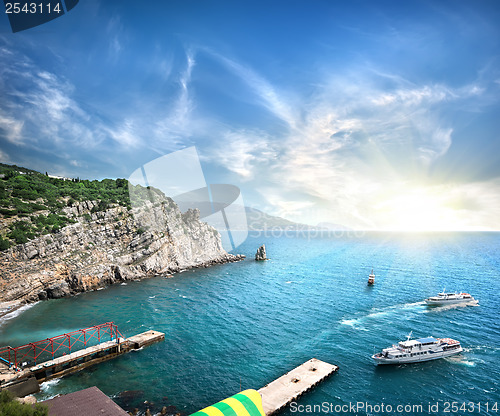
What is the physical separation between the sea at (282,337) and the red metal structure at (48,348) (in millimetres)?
3799

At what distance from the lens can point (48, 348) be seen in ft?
139

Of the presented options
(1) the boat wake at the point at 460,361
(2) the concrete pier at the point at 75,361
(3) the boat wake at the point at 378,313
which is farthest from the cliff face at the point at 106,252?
(1) the boat wake at the point at 460,361

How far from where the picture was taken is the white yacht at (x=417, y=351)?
38844mm

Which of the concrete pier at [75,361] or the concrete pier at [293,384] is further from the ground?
the concrete pier at [75,361]

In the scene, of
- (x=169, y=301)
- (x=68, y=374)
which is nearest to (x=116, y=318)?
(x=169, y=301)

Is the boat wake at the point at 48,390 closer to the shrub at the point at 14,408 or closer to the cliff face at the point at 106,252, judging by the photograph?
the shrub at the point at 14,408

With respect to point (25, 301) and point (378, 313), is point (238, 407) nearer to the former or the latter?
point (378, 313)

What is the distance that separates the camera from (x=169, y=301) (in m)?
67.3

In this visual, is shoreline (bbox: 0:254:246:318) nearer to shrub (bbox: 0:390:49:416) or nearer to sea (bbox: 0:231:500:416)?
sea (bbox: 0:231:500:416)

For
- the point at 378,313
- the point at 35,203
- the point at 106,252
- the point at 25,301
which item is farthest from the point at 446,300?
the point at 35,203

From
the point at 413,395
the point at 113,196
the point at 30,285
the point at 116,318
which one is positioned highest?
the point at 113,196

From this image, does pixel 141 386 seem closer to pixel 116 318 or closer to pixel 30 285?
pixel 116 318

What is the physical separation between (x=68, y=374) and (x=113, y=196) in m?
82.2

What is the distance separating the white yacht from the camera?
38844mm
